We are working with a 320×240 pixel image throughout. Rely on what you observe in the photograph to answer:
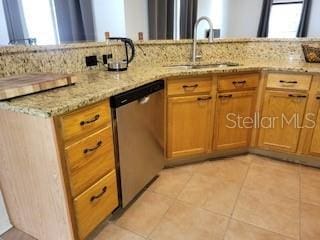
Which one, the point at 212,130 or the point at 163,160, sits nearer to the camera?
the point at 163,160

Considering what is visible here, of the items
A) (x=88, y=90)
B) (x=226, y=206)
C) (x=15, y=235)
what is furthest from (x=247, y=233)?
(x=15, y=235)

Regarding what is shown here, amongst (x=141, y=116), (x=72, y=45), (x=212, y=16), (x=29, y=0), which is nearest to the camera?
(x=141, y=116)

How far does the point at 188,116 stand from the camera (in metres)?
2.00

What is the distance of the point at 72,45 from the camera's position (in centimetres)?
174

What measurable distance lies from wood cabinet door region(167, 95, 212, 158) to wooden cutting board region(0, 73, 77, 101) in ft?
2.84

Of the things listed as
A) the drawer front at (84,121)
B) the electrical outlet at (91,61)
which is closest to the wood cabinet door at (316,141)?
the drawer front at (84,121)

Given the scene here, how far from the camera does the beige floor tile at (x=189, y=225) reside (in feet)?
4.68

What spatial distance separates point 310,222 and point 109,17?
112 inches

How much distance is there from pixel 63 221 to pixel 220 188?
3.86 feet

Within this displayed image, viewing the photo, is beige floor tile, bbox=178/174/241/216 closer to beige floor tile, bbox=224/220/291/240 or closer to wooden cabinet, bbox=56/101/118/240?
beige floor tile, bbox=224/220/291/240

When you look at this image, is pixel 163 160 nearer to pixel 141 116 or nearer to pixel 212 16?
pixel 141 116

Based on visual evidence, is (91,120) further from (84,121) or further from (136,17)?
(136,17)

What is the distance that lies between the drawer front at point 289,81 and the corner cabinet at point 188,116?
0.56 meters

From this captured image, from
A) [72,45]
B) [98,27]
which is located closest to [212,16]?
[98,27]
